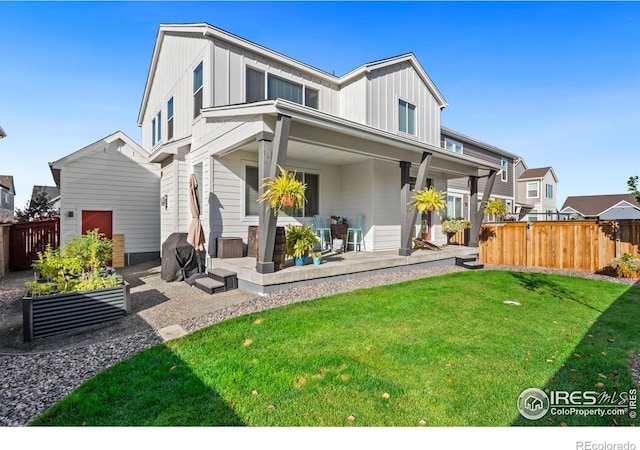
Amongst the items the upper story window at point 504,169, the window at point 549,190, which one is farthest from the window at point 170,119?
the window at point 549,190

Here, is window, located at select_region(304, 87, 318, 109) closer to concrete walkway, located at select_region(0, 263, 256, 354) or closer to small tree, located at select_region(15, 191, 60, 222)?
concrete walkway, located at select_region(0, 263, 256, 354)

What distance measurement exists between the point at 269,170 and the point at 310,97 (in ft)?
18.1

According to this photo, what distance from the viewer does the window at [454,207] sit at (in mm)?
13617

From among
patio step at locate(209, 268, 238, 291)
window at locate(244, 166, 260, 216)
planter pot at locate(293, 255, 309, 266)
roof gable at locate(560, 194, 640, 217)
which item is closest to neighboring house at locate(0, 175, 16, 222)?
window at locate(244, 166, 260, 216)

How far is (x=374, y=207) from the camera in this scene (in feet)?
30.9

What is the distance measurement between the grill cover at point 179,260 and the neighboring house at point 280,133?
1.84 ft

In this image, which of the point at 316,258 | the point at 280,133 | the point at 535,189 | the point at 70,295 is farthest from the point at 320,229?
the point at 535,189

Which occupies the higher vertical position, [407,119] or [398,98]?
[398,98]

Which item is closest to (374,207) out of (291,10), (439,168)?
(439,168)

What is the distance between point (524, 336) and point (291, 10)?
7862 millimetres

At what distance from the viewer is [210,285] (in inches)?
236

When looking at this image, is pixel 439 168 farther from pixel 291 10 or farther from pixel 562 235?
pixel 291 10

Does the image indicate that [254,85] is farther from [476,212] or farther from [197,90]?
[476,212]

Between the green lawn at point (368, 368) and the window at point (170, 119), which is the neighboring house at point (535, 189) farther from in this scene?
the window at point (170, 119)
